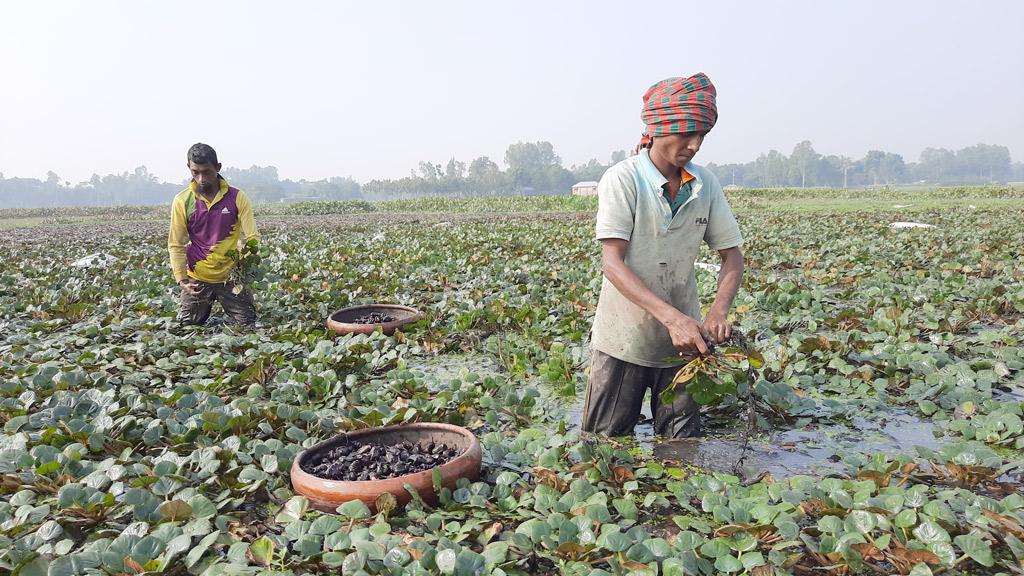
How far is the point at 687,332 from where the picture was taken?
2.54 m

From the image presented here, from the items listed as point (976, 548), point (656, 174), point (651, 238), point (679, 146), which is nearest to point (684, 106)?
point (679, 146)

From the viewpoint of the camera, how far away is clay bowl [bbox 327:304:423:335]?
5.41 meters

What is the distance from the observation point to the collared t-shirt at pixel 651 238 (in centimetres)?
272

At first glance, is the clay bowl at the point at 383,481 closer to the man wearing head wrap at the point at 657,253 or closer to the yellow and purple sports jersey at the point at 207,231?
the man wearing head wrap at the point at 657,253

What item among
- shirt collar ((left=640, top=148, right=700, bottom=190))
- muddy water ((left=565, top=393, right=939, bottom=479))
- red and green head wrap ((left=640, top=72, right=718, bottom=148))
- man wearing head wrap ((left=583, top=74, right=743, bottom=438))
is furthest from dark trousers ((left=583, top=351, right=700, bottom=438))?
red and green head wrap ((left=640, top=72, right=718, bottom=148))

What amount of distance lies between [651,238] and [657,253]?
0.25ft

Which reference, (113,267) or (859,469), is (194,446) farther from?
(113,267)

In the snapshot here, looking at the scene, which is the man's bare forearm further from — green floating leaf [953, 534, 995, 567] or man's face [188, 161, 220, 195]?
man's face [188, 161, 220, 195]

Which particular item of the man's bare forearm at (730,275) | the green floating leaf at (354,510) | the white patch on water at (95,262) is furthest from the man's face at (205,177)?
the white patch on water at (95,262)

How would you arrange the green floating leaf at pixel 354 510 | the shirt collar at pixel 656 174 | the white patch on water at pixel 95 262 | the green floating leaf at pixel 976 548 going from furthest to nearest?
→ 1. the white patch on water at pixel 95 262
2. the shirt collar at pixel 656 174
3. the green floating leaf at pixel 354 510
4. the green floating leaf at pixel 976 548

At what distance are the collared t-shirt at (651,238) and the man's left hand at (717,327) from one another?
10.3 inches

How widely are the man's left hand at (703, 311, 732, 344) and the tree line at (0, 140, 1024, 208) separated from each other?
102343 millimetres

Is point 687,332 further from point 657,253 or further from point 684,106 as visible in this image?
point 684,106

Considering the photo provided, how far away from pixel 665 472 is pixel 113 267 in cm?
1025
